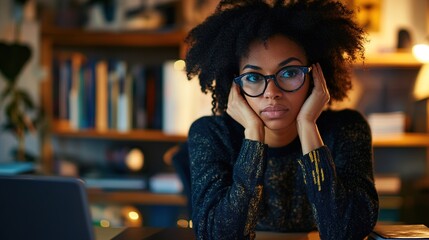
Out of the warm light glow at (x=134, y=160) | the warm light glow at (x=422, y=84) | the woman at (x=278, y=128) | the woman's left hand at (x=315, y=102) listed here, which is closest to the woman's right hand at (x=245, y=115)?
the woman at (x=278, y=128)

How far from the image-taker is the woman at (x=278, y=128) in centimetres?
129

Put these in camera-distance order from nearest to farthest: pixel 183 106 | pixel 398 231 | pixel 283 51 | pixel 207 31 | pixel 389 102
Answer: pixel 398 231 < pixel 283 51 < pixel 207 31 < pixel 183 106 < pixel 389 102

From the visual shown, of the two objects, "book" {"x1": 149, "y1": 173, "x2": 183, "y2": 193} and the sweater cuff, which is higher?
the sweater cuff

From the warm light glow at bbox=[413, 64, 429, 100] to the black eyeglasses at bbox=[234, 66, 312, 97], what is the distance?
1.62 metres

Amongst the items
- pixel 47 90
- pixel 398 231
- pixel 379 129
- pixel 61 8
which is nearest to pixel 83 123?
pixel 47 90

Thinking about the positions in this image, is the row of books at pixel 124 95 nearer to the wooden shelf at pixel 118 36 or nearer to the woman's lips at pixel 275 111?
the wooden shelf at pixel 118 36

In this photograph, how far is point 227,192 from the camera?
4.30ft

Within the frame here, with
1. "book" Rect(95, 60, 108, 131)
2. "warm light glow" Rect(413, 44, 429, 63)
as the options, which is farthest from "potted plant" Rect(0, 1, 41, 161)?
"warm light glow" Rect(413, 44, 429, 63)

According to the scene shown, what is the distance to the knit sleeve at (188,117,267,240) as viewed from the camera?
1.27 m

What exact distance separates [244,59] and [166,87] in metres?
1.35

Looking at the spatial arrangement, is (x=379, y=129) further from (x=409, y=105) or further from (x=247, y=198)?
(x=247, y=198)

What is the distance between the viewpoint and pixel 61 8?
297cm

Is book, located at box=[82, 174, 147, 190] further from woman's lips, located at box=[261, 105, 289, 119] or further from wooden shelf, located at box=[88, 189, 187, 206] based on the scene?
woman's lips, located at box=[261, 105, 289, 119]

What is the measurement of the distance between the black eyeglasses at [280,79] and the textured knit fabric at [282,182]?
134mm
